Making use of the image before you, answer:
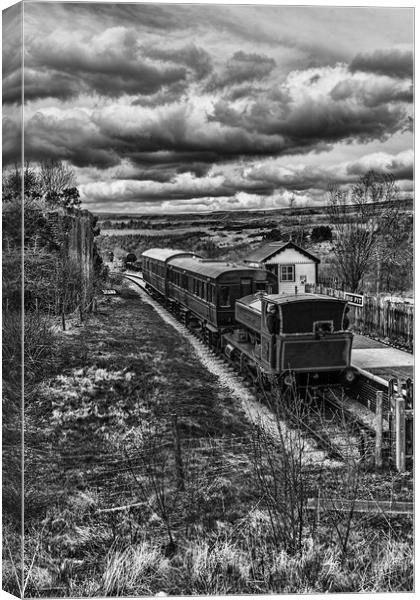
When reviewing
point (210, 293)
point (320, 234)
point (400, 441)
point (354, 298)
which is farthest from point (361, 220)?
point (210, 293)

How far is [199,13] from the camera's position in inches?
261

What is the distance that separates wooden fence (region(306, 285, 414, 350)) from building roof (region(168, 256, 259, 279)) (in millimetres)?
944

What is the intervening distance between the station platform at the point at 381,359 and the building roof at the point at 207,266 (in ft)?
5.02

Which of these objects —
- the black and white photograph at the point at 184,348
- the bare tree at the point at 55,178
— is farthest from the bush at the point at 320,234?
the bare tree at the point at 55,178

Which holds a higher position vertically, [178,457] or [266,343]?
[266,343]

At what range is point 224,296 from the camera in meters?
9.09

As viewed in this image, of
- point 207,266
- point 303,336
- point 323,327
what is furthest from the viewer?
point 207,266

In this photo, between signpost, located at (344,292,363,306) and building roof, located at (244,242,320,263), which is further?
signpost, located at (344,292,363,306)

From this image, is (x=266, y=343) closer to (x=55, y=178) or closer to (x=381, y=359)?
(x=381, y=359)

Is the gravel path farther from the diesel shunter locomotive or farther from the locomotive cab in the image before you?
the locomotive cab

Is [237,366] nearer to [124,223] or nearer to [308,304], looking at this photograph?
[308,304]

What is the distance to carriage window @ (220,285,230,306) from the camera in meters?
8.98

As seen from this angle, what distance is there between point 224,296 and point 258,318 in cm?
72

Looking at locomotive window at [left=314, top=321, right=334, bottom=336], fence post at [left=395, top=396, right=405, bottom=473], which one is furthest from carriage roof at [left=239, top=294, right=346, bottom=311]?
fence post at [left=395, top=396, right=405, bottom=473]
